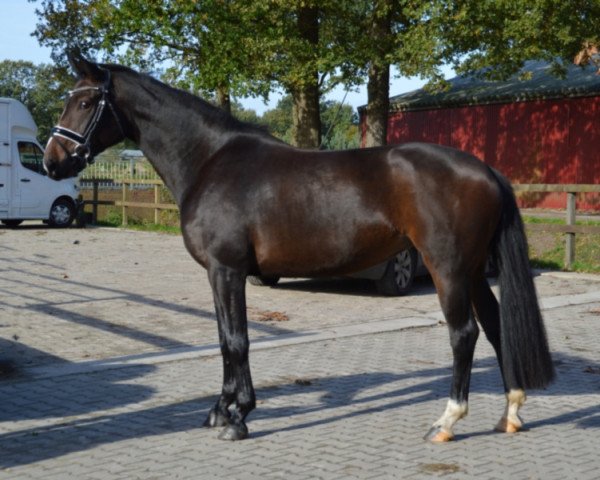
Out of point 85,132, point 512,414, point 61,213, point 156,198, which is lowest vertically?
point 512,414

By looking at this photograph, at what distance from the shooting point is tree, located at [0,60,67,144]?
3085 inches

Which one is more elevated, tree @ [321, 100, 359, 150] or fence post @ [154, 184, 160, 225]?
tree @ [321, 100, 359, 150]

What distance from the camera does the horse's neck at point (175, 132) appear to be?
6.36 metres

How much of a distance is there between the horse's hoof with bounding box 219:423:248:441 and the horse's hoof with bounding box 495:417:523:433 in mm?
1707

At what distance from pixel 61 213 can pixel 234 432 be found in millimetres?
20945

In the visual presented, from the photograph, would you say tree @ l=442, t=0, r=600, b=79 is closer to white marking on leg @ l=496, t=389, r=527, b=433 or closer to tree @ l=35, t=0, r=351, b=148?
tree @ l=35, t=0, r=351, b=148

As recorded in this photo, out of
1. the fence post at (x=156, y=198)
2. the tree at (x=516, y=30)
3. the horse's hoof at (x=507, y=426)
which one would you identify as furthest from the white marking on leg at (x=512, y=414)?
the fence post at (x=156, y=198)

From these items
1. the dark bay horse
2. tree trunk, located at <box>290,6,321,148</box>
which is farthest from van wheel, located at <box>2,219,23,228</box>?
the dark bay horse

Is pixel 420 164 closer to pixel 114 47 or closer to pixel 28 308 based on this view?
pixel 28 308

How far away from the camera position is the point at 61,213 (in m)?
25.7

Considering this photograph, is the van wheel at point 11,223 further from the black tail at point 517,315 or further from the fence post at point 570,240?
the black tail at point 517,315

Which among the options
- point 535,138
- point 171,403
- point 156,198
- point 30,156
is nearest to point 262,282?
point 171,403

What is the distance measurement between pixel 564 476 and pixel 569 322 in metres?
6.16

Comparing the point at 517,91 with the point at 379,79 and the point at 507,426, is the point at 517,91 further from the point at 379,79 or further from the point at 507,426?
the point at 507,426
